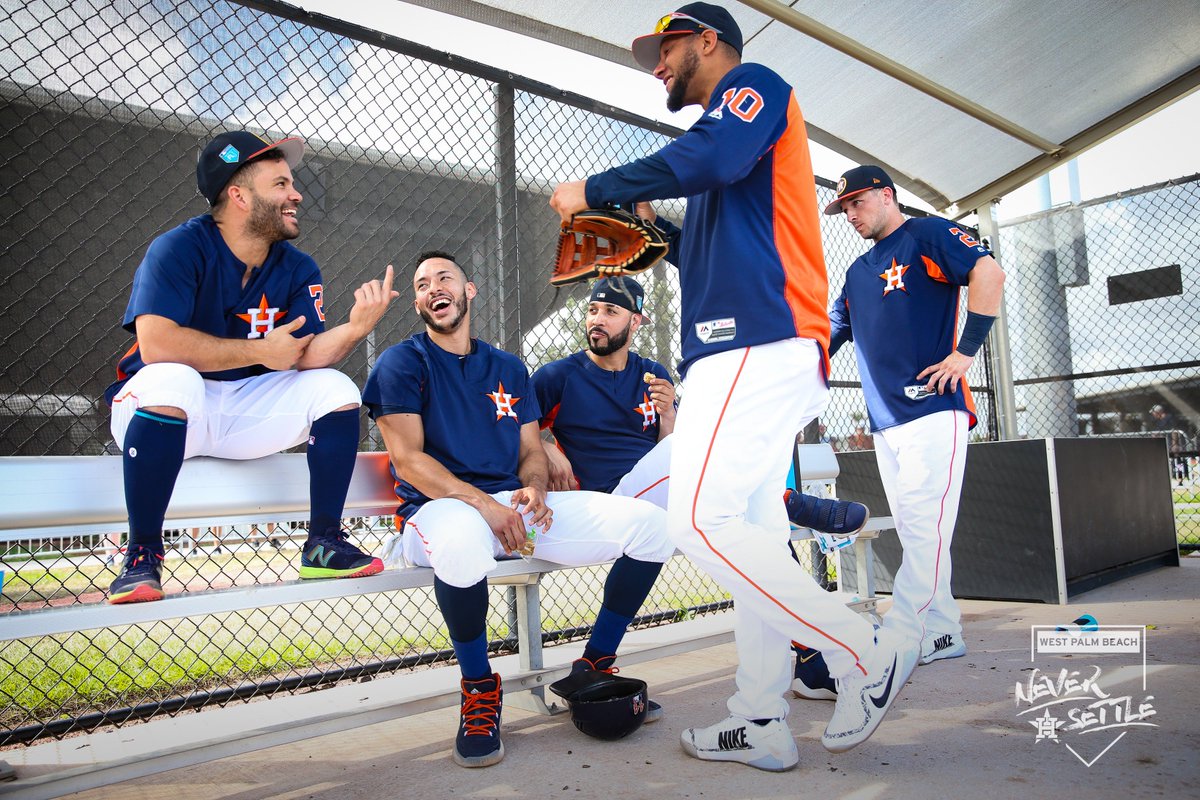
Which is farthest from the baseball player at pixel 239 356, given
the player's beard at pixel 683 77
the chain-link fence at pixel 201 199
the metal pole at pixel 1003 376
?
the metal pole at pixel 1003 376

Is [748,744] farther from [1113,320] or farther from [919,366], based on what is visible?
[1113,320]

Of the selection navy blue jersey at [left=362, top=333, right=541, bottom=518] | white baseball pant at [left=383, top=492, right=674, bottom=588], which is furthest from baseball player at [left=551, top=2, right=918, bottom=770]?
navy blue jersey at [left=362, top=333, right=541, bottom=518]

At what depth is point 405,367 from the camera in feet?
8.43

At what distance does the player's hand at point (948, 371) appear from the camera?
10.1 feet

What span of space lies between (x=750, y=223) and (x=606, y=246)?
40cm

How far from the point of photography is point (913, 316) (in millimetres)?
3248

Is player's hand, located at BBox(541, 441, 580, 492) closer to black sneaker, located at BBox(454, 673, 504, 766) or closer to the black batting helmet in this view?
the black batting helmet

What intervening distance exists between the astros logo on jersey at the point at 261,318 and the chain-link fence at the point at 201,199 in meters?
0.58

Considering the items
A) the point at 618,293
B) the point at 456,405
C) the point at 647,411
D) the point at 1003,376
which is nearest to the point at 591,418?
the point at 647,411

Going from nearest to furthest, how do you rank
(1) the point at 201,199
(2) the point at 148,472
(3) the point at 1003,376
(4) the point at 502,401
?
(2) the point at 148,472 < (4) the point at 502,401 < (1) the point at 201,199 < (3) the point at 1003,376

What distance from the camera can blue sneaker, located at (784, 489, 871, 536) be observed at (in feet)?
10.4

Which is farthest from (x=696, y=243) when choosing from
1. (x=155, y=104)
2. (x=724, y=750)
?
(x=155, y=104)

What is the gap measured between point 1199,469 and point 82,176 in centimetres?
783

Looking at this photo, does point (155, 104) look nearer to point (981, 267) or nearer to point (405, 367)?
point (405, 367)
